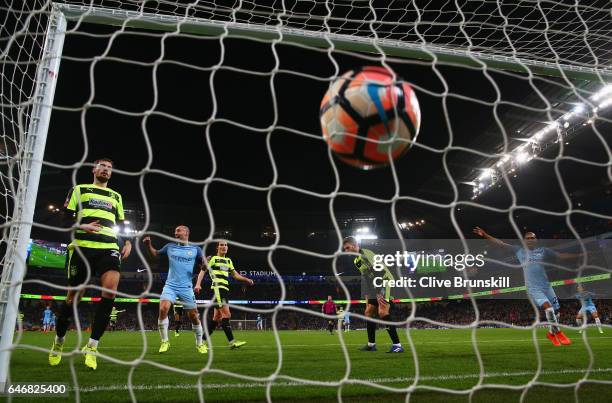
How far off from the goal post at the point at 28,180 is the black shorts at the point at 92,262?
75cm

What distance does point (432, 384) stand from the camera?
3037mm

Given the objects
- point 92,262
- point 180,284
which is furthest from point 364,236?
point 92,262

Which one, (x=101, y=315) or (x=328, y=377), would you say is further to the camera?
(x=101, y=315)

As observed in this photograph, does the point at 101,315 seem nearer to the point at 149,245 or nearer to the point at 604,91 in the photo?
the point at 149,245

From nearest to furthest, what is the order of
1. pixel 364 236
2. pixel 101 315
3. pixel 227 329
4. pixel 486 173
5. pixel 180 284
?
pixel 101 315
pixel 180 284
pixel 227 329
pixel 486 173
pixel 364 236

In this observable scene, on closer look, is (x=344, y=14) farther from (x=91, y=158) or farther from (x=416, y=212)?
(x=416, y=212)

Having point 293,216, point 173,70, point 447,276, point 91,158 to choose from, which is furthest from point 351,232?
point 173,70

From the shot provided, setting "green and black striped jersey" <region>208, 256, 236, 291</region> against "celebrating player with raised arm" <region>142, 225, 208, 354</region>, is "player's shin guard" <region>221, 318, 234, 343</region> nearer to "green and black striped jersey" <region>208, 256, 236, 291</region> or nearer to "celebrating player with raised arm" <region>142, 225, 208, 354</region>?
"green and black striped jersey" <region>208, 256, 236, 291</region>

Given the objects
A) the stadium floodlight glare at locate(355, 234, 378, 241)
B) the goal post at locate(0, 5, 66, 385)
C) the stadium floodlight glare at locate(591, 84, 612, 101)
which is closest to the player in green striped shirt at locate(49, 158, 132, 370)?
the goal post at locate(0, 5, 66, 385)

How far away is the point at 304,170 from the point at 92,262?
70.7ft

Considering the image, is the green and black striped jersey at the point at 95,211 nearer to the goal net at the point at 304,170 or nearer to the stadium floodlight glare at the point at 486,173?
the goal net at the point at 304,170

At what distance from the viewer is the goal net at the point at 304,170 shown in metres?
2.64

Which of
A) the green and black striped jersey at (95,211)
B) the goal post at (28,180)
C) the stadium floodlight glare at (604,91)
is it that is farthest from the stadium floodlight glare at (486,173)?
the goal post at (28,180)

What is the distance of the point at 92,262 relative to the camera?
11.8 feet
